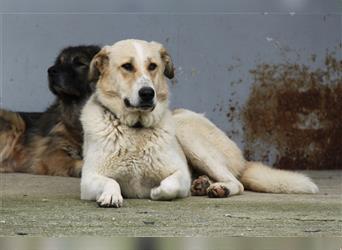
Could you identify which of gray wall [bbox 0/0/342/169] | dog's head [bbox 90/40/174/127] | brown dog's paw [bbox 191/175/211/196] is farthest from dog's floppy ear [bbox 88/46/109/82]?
gray wall [bbox 0/0/342/169]

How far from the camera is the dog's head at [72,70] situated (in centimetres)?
610

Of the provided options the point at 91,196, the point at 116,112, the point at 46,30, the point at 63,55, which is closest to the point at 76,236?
the point at 91,196

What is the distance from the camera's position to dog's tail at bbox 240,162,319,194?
5.19 metres

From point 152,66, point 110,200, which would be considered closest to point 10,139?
point 152,66

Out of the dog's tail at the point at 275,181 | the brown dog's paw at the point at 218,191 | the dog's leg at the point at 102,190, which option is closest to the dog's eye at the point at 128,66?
the dog's leg at the point at 102,190

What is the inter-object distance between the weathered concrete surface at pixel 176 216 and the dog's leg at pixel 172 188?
0.05 metres

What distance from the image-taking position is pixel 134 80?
4.67 m

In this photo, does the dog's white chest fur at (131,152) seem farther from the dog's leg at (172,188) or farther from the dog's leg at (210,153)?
the dog's leg at (210,153)

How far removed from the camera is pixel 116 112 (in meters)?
4.85

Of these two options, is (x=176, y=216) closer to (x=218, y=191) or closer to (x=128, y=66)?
(x=218, y=191)

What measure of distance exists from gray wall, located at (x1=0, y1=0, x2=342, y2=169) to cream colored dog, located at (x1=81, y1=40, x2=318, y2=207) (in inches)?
58.4

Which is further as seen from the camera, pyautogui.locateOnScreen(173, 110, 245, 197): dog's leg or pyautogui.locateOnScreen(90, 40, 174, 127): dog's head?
pyautogui.locateOnScreen(173, 110, 245, 197): dog's leg

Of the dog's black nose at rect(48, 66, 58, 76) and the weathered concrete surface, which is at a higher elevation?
the dog's black nose at rect(48, 66, 58, 76)

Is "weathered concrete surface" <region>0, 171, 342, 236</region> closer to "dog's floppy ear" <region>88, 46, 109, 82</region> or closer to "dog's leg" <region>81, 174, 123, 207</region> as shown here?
"dog's leg" <region>81, 174, 123, 207</region>
